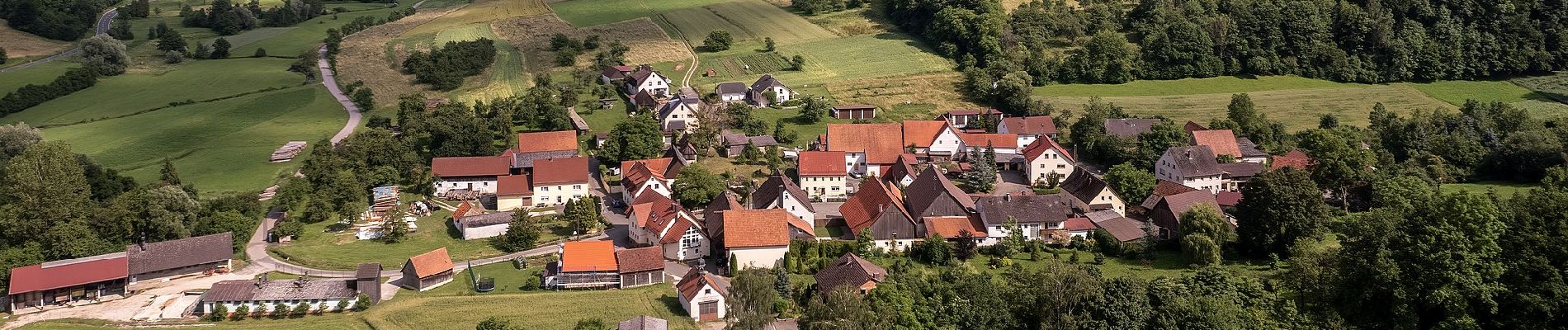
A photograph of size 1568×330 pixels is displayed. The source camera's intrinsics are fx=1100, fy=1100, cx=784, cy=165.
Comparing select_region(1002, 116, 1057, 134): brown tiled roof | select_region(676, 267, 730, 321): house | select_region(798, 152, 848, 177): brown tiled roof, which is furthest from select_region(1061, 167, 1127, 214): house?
select_region(676, 267, 730, 321): house

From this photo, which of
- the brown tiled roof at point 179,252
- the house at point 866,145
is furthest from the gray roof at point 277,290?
the house at point 866,145

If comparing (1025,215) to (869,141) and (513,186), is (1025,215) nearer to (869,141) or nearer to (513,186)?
(869,141)

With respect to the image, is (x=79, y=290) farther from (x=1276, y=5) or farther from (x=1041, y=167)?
(x=1276, y=5)

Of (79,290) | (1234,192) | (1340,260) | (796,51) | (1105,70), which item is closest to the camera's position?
(1340,260)

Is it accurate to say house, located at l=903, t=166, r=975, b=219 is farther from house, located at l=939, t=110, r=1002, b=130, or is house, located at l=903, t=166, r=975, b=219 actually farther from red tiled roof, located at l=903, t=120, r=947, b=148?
house, located at l=939, t=110, r=1002, b=130

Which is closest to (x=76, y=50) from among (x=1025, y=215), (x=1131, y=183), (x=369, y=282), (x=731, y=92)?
(x=731, y=92)

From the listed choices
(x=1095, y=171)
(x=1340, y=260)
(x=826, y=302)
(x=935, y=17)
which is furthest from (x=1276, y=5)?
(x=826, y=302)
